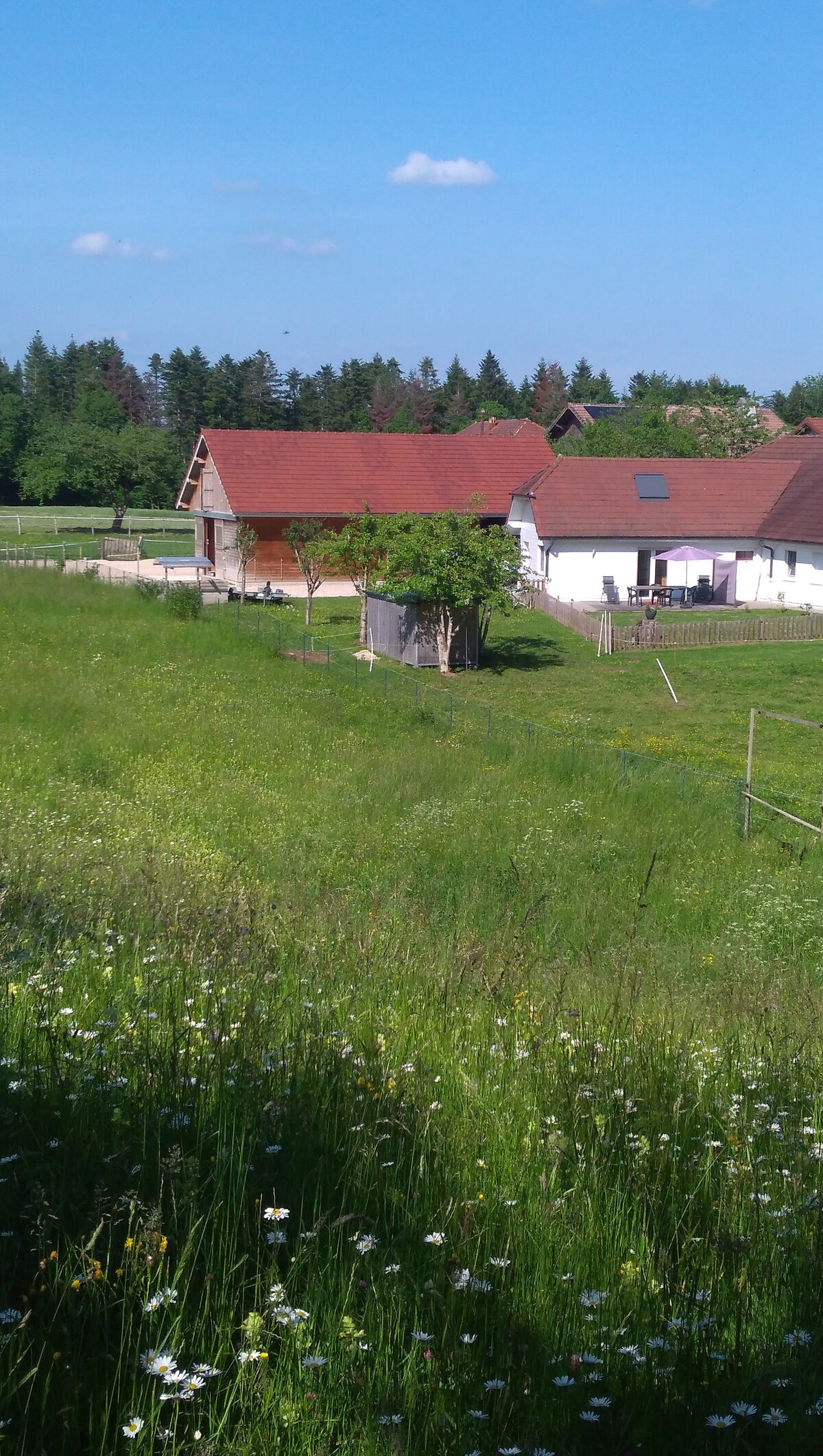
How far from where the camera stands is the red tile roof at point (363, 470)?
1820 inches

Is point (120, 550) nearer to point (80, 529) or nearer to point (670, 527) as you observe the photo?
point (80, 529)

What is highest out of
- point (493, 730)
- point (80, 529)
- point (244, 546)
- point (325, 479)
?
point (325, 479)

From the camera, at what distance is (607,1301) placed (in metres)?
2.71

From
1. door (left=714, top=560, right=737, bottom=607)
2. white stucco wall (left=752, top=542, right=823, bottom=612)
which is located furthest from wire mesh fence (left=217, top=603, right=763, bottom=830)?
white stucco wall (left=752, top=542, right=823, bottom=612)

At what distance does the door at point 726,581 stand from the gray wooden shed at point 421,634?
53.3ft

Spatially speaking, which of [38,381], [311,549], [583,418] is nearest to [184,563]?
[311,549]

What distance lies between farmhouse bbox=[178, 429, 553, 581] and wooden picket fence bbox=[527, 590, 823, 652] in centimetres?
946

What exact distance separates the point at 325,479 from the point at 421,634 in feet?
60.0

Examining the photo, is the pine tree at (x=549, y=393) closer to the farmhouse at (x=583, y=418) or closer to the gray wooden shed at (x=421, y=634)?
the farmhouse at (x=583, y=418)

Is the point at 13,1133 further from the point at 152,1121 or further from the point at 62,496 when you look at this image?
the point at 62,496

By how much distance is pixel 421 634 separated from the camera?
1240 inches

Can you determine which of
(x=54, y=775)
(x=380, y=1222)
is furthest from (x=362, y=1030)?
(x=54, y=775)

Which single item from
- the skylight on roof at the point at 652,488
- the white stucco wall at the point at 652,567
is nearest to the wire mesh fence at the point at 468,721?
the white stucco wall at the point at 652,567

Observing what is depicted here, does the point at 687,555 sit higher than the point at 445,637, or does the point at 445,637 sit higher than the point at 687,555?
the point at 687,555
